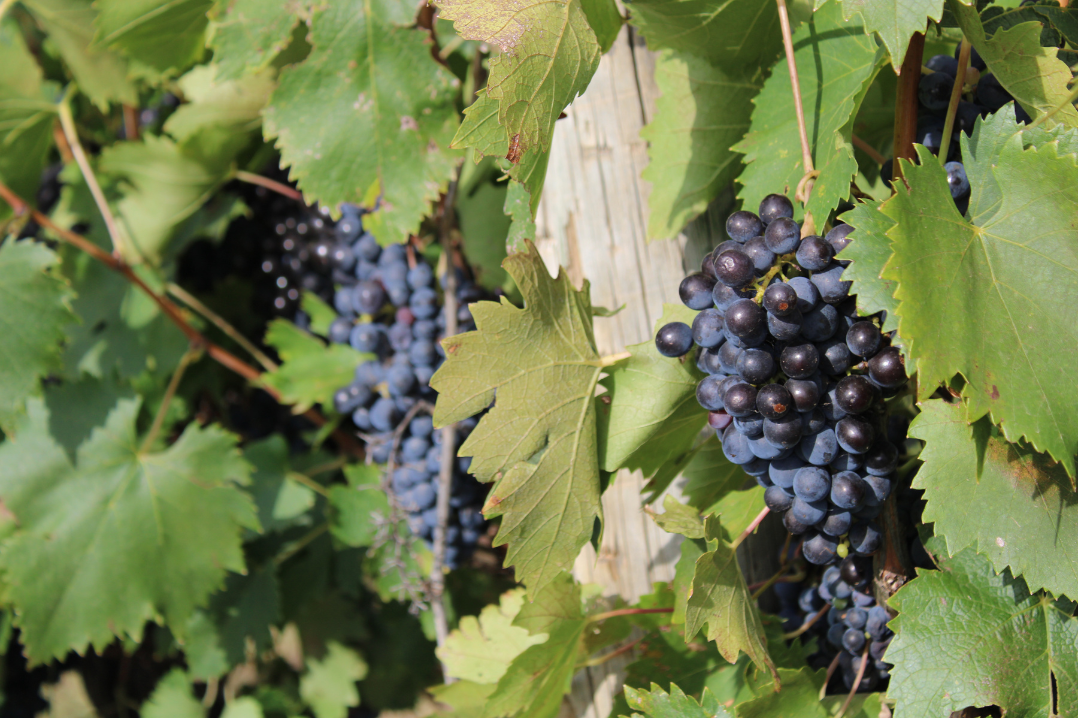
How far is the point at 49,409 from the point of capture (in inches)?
65.0

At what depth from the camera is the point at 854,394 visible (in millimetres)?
824

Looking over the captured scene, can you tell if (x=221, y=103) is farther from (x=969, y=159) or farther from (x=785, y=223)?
(x=969, y=159)

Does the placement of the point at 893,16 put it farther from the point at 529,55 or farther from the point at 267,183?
the point at 267,183

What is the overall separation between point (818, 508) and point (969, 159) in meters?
0.45

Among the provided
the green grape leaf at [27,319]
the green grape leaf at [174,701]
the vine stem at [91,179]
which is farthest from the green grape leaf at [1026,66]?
the green grape leaf at [174,701]

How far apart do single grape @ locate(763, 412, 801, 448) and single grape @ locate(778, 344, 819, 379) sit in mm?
50

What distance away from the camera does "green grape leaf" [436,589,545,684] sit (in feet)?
4.34

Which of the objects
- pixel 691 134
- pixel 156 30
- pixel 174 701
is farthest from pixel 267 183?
pixel 174 701

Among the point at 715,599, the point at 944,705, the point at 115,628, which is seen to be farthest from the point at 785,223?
the point at 115,628

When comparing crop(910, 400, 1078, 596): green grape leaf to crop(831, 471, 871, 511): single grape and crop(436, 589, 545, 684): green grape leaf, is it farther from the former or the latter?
crop(436, 589, 545, 684): green grape leaf

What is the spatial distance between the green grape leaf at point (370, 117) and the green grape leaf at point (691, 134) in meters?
0.39

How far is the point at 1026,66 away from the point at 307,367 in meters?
1.47

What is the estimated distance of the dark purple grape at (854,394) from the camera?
2.70 ft

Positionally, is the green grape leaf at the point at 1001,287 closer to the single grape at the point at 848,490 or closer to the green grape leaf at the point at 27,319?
the single grape at the point at 848,490
